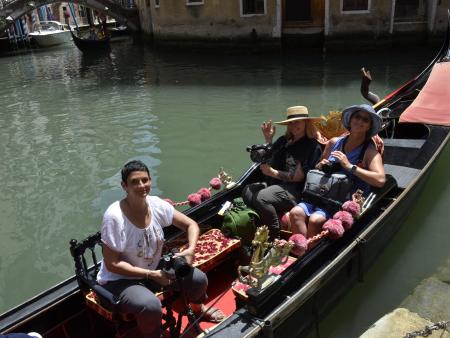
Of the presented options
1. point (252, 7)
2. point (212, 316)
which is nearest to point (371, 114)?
point (212, 316)

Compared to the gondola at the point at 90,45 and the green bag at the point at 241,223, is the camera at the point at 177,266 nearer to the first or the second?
the green bag at the point at 241,223

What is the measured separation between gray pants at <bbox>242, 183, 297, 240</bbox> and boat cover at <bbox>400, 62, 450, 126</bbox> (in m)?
1.77

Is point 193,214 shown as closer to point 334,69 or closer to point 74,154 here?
point 74,154

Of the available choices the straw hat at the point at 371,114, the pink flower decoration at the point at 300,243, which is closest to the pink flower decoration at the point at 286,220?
the pink flower decoration at the point at 300,243


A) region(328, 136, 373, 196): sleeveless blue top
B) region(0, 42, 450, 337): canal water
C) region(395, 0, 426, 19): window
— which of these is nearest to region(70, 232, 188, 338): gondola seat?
region(0, 42, 450, 337): canal water

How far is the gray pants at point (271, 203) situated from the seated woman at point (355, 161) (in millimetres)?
84

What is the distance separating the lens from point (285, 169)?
245cm

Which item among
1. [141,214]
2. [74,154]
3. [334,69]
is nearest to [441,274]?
[141,214]

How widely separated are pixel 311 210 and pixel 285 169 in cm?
31

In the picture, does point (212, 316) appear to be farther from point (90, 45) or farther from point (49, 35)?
point (49, 35)

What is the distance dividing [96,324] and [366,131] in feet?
4.94

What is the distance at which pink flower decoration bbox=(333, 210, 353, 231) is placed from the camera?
2033mm

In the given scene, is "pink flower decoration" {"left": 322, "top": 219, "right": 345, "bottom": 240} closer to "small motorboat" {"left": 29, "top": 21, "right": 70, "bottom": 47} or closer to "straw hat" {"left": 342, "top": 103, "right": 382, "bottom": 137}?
"straw hat" {"left": 342, "top": 103, "right": 382, "bottom": 137}

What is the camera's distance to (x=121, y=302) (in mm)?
1543
